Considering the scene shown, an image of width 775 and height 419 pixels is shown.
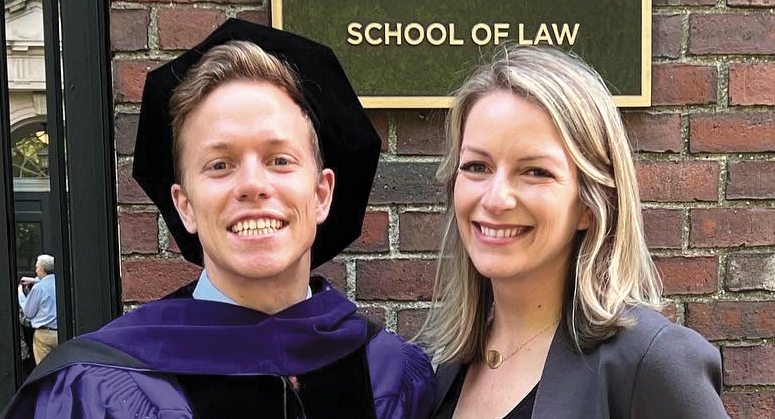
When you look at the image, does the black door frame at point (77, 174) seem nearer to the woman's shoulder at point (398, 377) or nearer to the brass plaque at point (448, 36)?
the brass plaque at point (448, 36)

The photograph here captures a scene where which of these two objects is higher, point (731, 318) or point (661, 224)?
point (661, 224)

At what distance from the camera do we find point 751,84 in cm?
212

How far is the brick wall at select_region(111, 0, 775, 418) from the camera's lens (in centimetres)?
206

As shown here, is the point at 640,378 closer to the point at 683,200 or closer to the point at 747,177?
the point at 683,200

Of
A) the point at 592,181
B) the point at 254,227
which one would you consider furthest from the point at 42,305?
the point at 592,181

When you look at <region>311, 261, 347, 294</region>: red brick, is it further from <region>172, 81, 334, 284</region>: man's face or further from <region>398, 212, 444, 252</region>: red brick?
<region>172, 81, 334, 284</region>: man's face

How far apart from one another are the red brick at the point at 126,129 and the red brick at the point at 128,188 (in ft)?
0.17

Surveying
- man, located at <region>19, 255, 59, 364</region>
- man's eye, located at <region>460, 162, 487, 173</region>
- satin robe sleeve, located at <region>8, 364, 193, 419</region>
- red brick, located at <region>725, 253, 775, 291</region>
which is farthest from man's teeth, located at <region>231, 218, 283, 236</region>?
red brick, located at <region>725, 253, 775, 291</region>

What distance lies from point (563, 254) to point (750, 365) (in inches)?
40.0

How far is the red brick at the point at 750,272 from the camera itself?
7.06 feet

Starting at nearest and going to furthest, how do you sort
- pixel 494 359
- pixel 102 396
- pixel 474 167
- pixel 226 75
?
1. pixel 102 396
2. pixel 226 75
3. pixel 474 167
4. pixel 494 359

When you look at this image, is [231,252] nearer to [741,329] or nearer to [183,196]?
[183,196]

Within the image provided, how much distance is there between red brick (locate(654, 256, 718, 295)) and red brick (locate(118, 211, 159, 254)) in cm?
134

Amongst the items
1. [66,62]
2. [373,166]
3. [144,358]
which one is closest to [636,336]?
[373,166]
